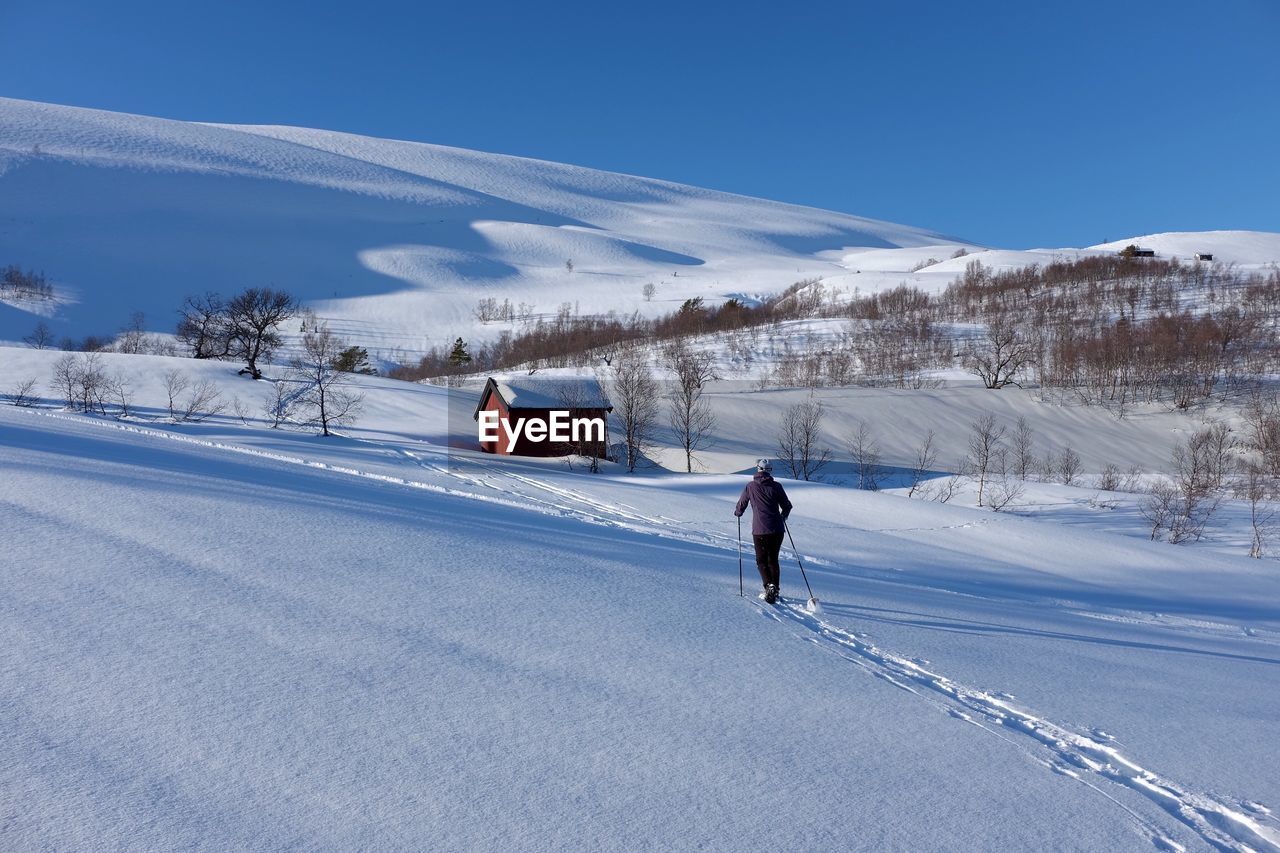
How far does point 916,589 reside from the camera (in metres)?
11.5

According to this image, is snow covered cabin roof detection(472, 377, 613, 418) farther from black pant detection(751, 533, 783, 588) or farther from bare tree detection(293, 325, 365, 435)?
black pant detection(751, 533, 783, 588)

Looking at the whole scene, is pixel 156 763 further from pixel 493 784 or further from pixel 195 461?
pixel 195 461

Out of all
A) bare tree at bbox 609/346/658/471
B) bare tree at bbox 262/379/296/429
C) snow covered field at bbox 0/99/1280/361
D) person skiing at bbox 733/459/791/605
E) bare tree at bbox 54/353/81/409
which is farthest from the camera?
snow covered field at bbox 0/99/1280/361

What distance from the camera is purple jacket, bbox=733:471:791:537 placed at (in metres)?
9.22

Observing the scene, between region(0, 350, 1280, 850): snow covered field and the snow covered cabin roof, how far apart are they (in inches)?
965

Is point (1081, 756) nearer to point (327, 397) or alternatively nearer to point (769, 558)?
point (769, 558)

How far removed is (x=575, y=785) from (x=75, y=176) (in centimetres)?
19417

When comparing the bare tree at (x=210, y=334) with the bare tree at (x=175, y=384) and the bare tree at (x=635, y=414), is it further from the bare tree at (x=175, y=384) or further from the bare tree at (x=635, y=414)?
the bare tree at (x=635, y=414)

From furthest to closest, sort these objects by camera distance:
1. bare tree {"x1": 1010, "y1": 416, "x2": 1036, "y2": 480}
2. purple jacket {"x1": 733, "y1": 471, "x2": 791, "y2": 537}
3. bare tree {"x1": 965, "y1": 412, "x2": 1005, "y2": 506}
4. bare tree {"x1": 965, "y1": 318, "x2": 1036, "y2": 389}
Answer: bare tree {"x1": 965, "y1": 318, "x2": 1036, "y2": 389}, bare tree {"x1": 1010, "y1": 416, "x2": 1036, "y2": 480}, bare tree {"x1": 965, "y1": 412, "x2": 1005, "y2": 506}, purple jacket {"x1": 733, "y1": 471, "x2": 791, "y2": 537}

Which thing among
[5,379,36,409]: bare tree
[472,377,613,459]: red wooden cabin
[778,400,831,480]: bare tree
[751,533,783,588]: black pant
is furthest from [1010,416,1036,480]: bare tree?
[5,379,36,409]: bare tree

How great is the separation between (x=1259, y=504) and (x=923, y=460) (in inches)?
563

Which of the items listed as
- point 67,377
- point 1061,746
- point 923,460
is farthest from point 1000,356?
point 67,377

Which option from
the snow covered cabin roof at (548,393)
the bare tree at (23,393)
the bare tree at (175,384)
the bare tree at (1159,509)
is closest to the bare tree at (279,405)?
the bare tree at (175,384)

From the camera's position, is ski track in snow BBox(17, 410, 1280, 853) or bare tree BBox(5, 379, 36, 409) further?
bare tree BBox(5, 379, 36, 409)
